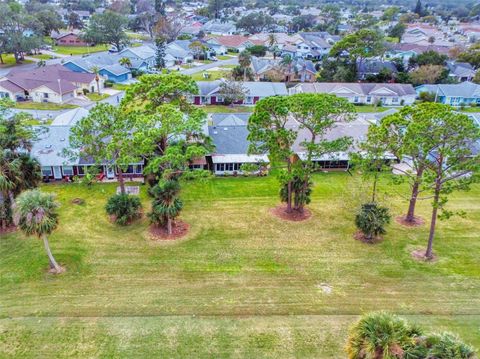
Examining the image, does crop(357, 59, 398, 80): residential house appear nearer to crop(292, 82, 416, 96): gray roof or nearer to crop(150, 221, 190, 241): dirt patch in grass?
crop(292, 82, 416, 96): gray roof

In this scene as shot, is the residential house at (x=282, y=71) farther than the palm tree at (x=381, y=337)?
Yes

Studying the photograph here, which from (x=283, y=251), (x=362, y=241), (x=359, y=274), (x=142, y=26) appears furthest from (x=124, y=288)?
(x=142, y=26)

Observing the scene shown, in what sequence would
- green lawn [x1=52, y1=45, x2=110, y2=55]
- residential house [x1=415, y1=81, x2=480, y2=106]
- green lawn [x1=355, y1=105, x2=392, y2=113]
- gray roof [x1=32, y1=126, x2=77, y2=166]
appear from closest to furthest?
gray roof [x1=32, y1=126, x2=77, y2=166] → green lawn [x1=355, y1=105, x2=392, y2=113] → residential house [x1=415, y1=81, x2=480, y2=106] → green lawn [x1=52, y1=45, x2=110, y2=55]

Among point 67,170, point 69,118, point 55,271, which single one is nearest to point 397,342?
point 55,271

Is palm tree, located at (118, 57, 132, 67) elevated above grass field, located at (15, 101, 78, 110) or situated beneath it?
elevated above

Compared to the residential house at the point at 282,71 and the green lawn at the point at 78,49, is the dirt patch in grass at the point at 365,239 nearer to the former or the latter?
the residential house at the point at 282,71

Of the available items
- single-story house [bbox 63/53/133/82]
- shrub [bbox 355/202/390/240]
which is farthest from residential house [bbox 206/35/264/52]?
shrub [bbox 355/202/390/240]

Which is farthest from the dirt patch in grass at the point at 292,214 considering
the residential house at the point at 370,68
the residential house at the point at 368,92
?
the residential house at the point at 370,68
